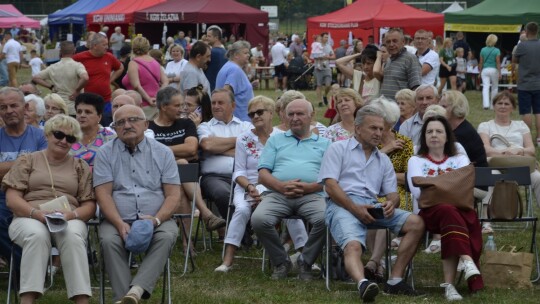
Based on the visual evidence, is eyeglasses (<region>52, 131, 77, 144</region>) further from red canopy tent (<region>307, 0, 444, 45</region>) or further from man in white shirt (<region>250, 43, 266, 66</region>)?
man in white shirt (<region>250, 43, 266, 66</region>)

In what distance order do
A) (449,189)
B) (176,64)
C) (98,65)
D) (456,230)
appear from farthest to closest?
(176,64) → (98,65) → (449,189) → (456,230)

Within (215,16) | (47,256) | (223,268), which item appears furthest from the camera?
(215,16)

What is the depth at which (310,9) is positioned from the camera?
68.3 m

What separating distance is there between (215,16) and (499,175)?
23.4 m

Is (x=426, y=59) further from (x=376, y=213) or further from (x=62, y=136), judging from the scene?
(x=62, y=136)

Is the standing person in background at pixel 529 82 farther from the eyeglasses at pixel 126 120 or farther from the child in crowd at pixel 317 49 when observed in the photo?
the child in crowd at pixel 317 49

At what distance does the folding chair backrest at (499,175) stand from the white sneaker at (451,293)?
1077 mm

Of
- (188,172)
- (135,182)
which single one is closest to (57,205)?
(135,182)

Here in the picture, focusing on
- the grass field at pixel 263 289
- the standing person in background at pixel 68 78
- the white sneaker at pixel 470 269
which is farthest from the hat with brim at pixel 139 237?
the standing person in background at pixel 68 78

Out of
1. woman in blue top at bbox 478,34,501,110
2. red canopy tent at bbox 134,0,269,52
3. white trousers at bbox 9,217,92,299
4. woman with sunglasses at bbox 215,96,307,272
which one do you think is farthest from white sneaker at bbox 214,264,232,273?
red canopy tent at bbox 134,0,269,52

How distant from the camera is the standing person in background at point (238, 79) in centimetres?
1005

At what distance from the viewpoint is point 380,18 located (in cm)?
2619

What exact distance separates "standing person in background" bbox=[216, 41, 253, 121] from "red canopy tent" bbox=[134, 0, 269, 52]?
19.5 m

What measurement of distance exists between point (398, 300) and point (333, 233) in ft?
2.03
